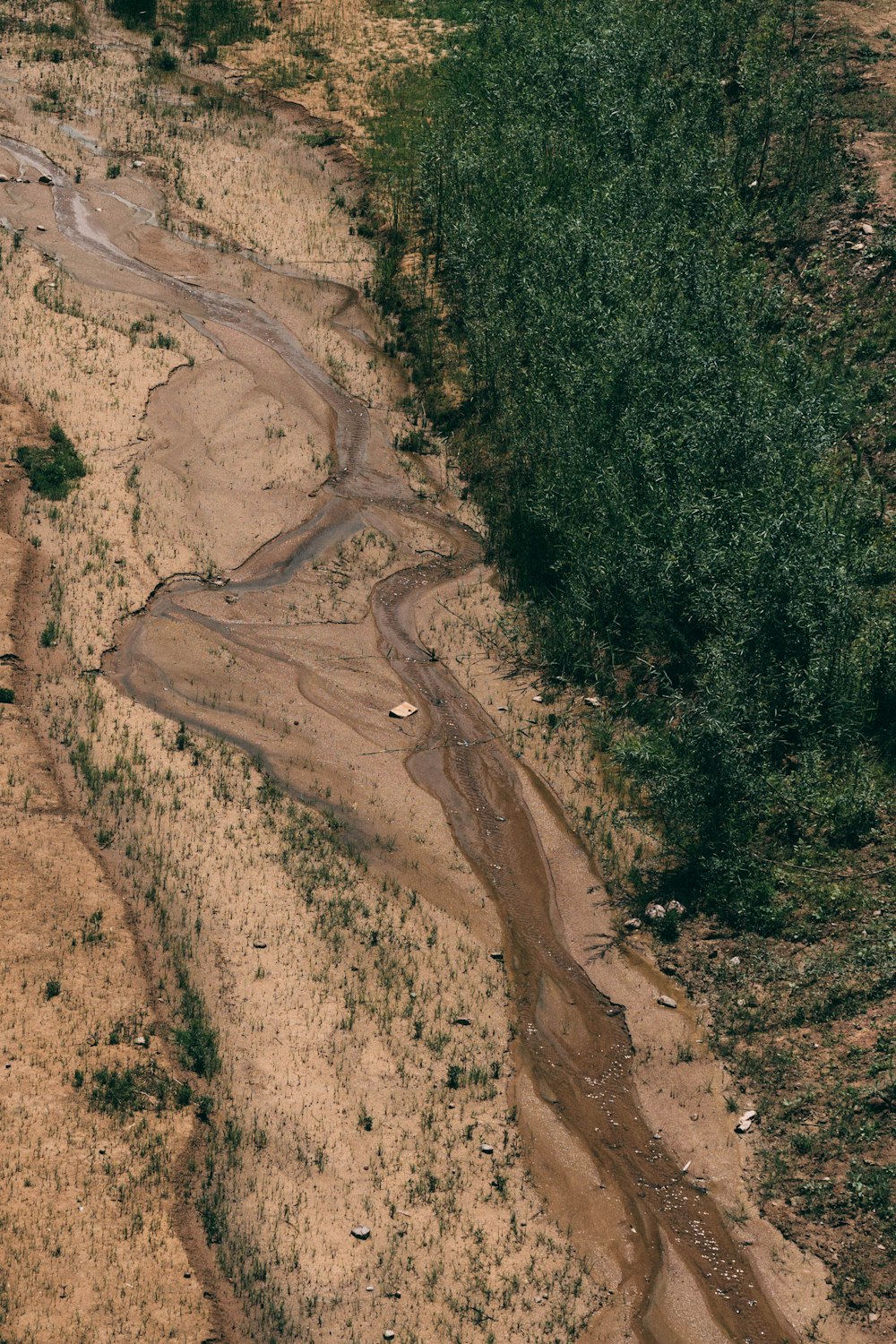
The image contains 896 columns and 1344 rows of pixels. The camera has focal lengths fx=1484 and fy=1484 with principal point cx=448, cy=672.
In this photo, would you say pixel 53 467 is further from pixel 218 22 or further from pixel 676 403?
pixel 218 22

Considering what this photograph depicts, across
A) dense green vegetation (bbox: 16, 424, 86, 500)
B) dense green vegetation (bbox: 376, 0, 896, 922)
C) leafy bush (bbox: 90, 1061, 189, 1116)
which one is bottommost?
leafy bush (bbox: 90, 1061, 189, 1116)

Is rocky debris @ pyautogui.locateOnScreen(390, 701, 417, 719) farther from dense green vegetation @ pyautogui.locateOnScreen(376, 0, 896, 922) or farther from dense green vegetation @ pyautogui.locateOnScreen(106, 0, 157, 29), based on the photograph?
dense green vegetation @ pyautogui.locateOnScreen(106, 0, 157, 29)

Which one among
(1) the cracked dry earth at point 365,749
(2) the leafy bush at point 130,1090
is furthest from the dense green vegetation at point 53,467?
(2) the leafy bush at point 130,1090

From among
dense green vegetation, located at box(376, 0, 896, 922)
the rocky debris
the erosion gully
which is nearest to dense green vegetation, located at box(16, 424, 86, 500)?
the erosion gully

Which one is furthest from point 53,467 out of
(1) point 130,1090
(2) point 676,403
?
(1) point 130,1090

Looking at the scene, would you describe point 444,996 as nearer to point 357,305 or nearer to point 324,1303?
point 324,1303

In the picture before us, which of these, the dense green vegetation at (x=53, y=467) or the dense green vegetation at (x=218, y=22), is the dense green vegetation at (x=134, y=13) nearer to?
the dense green vegetation at (x=218, y=22)
